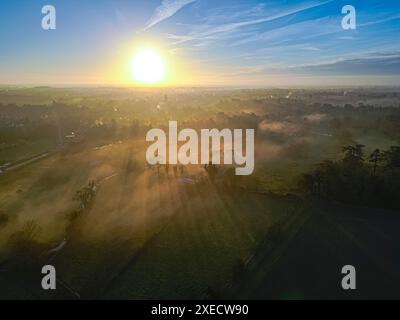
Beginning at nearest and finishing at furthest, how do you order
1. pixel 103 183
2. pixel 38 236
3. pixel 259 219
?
pixel 38 236, pixel 259 219, pixel 103 183

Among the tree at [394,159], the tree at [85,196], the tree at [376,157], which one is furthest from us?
the tree at [394,159]

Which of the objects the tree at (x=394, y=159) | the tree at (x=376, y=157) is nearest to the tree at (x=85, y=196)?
the tree at (x=376, y=157)

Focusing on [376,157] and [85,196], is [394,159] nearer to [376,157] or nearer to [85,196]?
[376,157]

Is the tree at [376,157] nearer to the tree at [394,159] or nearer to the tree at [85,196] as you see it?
the tree at [394,159]

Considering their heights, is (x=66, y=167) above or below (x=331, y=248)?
above

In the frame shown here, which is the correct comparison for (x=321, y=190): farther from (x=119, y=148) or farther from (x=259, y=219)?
(x=119, y=148)

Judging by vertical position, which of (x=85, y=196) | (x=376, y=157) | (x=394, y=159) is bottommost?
(x=85, y=196)

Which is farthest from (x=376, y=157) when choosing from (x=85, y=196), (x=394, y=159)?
(x=85, y=196)

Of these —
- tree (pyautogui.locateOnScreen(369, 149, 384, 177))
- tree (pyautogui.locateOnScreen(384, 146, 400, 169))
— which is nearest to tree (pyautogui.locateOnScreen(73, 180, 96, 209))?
tree (pyautogui.locateOnScreen(369, 149, 384, 177))

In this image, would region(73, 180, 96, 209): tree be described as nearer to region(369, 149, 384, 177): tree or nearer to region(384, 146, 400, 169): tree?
region(369, 149, 384, 177): tree

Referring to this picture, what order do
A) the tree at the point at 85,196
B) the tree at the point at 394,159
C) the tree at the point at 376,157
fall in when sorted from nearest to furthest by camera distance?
1. the tree at the point at 85,196
2. the tree at the point at 376,157
3. the tree at the point at 394,159
